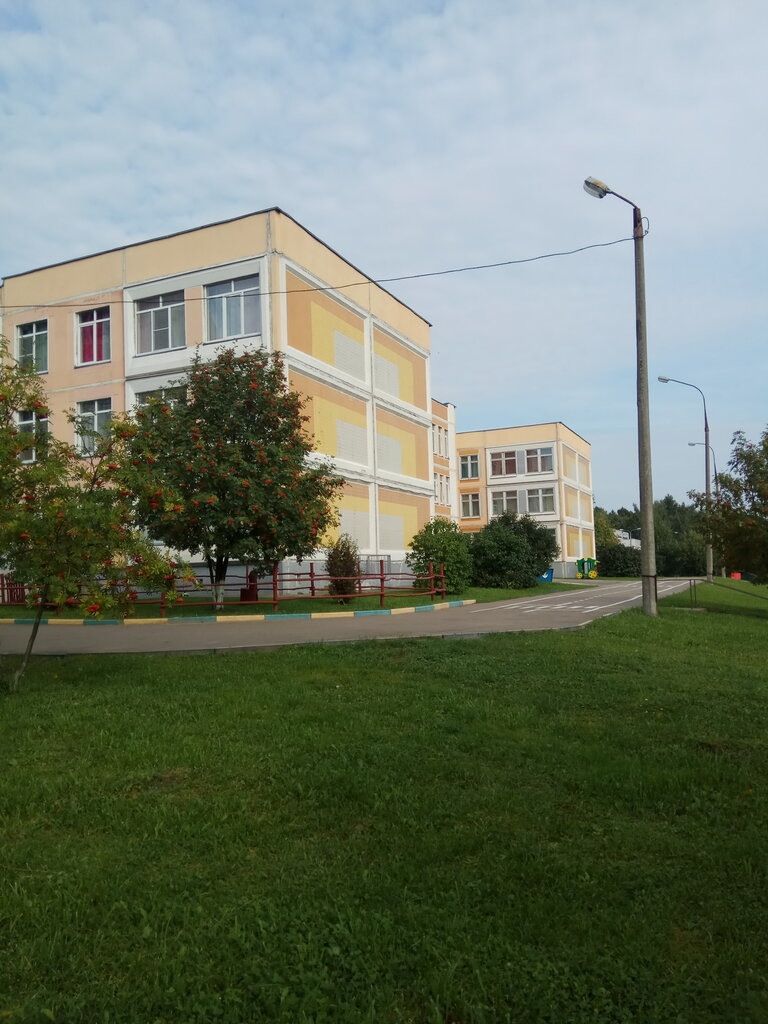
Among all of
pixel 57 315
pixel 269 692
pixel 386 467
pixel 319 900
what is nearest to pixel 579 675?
pixel 269 692

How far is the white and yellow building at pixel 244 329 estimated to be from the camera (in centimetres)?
2783

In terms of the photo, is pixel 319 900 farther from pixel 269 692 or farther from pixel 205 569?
pixel 205 569

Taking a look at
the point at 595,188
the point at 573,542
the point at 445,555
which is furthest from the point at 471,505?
the point at 595,188

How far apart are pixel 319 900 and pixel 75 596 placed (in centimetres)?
528

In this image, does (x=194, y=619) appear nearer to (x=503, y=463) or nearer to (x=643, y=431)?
(x=643, y=431)

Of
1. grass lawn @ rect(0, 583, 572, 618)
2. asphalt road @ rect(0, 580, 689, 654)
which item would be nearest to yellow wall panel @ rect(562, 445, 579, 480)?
grass lawn @ rect(0, 583, 572, 618)

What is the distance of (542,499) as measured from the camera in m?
60.8

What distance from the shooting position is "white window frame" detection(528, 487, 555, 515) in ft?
199

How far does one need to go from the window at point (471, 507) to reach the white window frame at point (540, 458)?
178 inches

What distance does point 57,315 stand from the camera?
31734 mm

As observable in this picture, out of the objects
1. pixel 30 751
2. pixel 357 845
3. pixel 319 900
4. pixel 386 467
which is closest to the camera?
pixel 319 900

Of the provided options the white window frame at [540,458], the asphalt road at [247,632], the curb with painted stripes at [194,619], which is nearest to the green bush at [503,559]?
the curb with painted stripes at [194,619]

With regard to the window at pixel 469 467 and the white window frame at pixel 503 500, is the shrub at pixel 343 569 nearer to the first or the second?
the white window frame at pixel 503 500

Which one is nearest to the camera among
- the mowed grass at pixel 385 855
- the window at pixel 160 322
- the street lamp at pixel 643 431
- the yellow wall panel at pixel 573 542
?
the mowed grass at pixel 385 855
